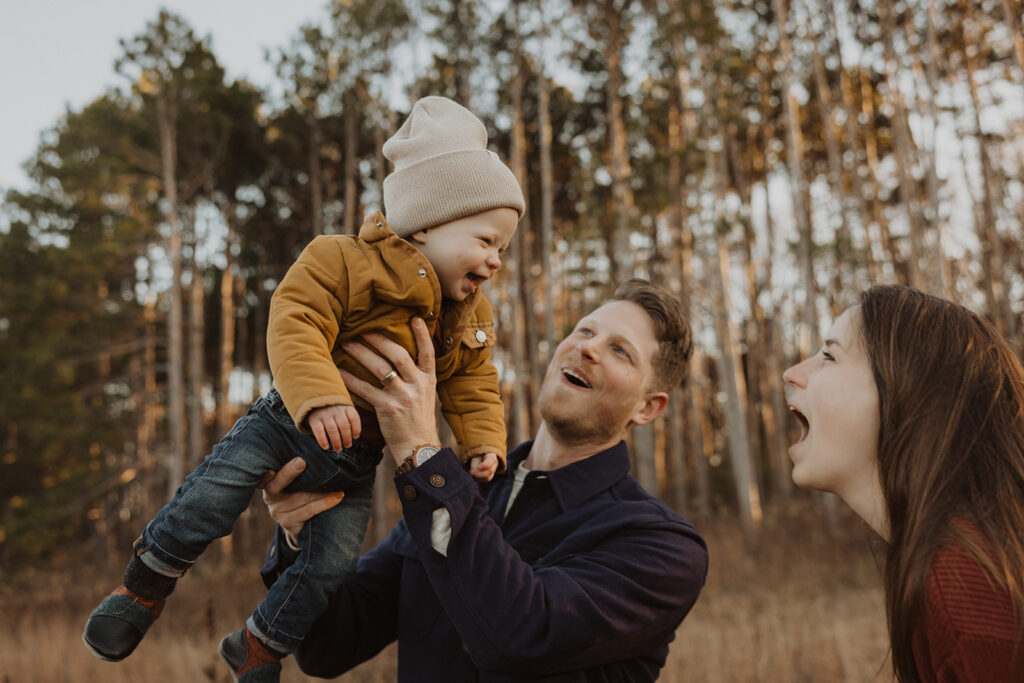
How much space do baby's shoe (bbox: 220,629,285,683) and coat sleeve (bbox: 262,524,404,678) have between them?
19 centimetres

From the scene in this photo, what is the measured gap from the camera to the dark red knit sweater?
47.8 inches

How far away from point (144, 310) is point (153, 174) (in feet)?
14.5

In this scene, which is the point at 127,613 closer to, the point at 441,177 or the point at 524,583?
the point at 524,583

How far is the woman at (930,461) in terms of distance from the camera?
1.26 meters

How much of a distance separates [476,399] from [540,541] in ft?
1.51

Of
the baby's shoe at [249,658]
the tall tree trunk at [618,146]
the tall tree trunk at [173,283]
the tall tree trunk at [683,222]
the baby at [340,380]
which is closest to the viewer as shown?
the baby at [340,380]

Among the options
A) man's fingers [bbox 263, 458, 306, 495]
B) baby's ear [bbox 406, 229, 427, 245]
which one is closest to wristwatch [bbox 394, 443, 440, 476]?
man's fingers [bbox 263, 458, 306, 495]

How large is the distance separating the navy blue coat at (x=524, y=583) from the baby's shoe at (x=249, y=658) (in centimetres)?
21

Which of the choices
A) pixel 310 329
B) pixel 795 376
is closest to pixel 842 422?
pixel 795 376

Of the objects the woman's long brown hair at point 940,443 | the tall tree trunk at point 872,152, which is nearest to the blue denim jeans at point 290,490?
the woman's long brown hair at point 940,443

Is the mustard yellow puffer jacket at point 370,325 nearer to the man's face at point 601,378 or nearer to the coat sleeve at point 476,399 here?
the coat sleeve at point 476,399

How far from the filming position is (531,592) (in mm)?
1747

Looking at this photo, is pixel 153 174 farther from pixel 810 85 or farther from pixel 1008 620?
pixel 1008 620

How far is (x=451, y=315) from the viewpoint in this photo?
86.7 inches
